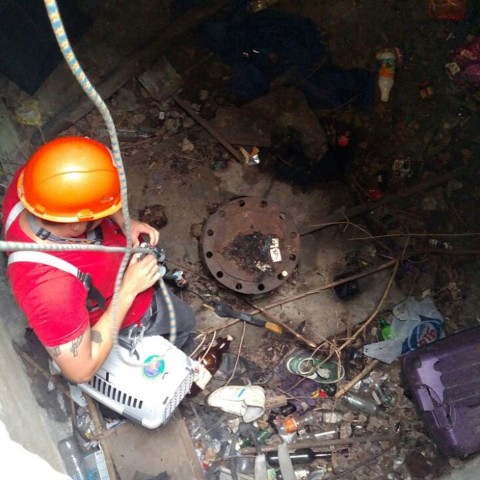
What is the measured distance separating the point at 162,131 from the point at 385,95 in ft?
5.71

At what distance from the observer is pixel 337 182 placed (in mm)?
3953

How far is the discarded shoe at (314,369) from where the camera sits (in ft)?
11.8

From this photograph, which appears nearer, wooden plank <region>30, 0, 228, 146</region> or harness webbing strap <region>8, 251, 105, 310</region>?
harness webbing strap <region>8, 251, 105, 310</region>

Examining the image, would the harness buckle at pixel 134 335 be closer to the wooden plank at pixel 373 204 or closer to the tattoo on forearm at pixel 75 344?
the tattoo on forearm at pixel 75 344

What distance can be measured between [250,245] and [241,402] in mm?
1117

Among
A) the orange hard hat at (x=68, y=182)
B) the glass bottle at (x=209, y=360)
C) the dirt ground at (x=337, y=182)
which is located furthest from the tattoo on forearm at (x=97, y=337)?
the dirt ground at (x=337, y=182)

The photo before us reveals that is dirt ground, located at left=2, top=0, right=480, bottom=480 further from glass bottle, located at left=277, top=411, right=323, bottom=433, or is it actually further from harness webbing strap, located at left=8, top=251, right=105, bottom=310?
harness webbing strap, located at left=8, top=251, right=105, bottom=310

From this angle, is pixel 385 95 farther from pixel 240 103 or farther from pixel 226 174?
pixel 226 174

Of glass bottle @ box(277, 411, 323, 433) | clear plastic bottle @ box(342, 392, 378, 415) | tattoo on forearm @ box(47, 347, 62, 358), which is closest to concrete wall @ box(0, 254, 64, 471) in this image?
tattoo on forearm @ box(47, 347, 62, 358)

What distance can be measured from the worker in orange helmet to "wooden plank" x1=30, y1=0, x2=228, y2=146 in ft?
4.39

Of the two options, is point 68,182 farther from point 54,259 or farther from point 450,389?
point 450,389

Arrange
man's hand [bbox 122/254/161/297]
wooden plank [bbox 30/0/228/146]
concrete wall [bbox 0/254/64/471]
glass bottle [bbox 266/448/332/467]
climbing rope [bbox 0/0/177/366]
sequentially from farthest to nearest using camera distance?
wooden plank [bbox 30/0/228/146], glass bottle [bbox 266/448/332/467], man's hand [bbox 122/254/161/297], concrete wall [bbox 0/254/64/471], climbing rope [bbox 0/0/177/366]

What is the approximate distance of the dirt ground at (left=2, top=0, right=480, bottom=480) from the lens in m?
3.68

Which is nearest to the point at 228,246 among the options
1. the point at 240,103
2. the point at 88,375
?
the point at 240,103
